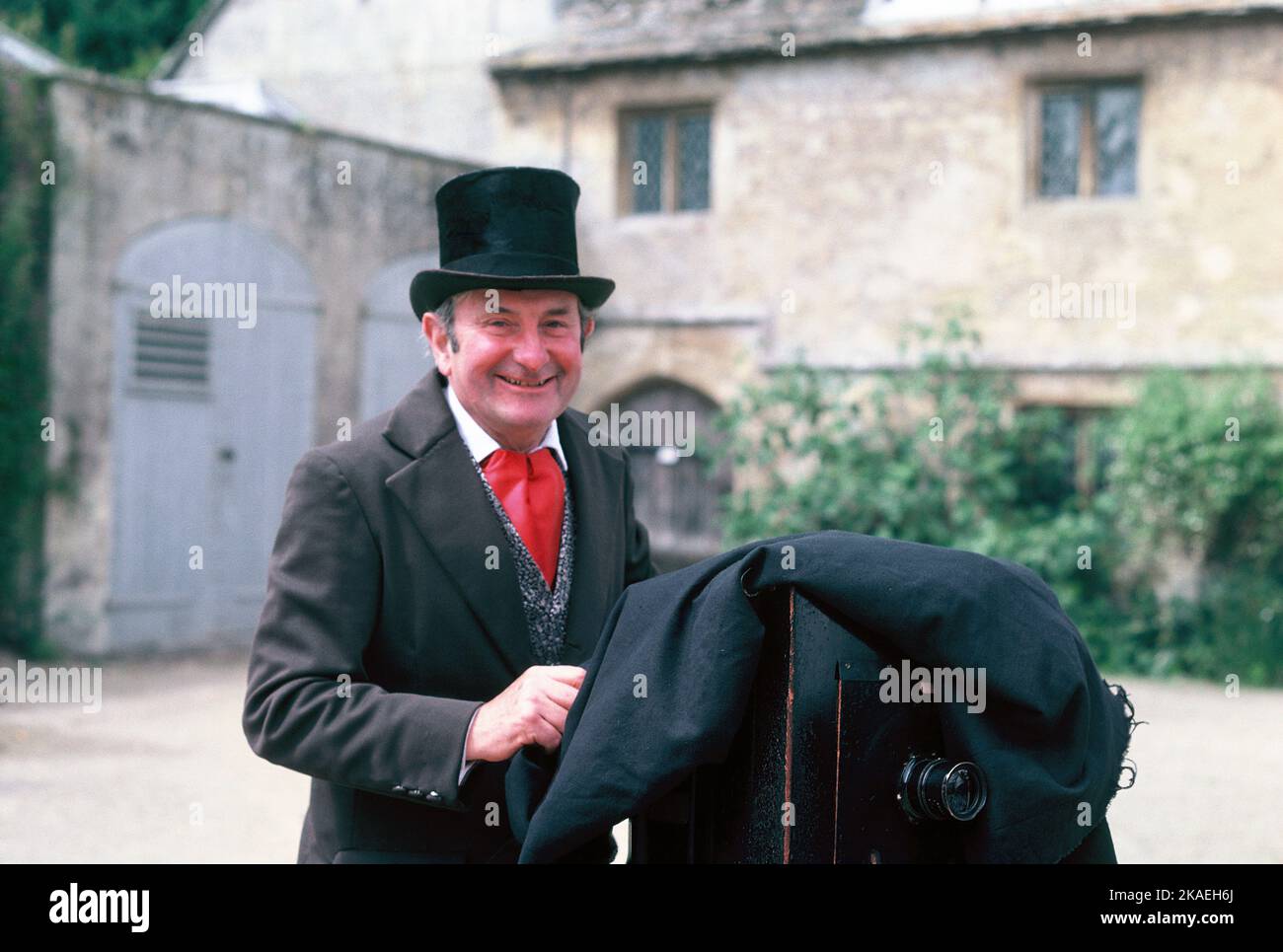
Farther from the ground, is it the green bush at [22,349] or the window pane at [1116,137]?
the window pane at [1116,137]

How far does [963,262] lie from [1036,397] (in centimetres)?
130

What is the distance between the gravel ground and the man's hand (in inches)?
154

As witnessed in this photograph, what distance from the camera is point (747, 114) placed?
13219 millimetres

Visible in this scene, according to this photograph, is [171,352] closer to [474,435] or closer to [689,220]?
[689,220]

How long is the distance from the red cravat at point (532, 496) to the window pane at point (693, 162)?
11548 millimetres

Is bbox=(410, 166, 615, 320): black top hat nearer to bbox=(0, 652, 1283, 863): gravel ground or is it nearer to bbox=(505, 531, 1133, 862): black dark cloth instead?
bbox=(505, 531, 1133, 862): black dark cloth

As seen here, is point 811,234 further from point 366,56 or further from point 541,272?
point 541,272

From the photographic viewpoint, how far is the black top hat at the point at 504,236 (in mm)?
2244

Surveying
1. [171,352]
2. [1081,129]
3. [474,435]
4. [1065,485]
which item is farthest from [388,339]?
[474,435]

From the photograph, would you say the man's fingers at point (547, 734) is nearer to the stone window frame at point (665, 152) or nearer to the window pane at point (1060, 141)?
the window pane at point (1060, 141)

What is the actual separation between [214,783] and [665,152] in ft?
27.6

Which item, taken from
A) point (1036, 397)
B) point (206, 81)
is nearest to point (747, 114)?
point (1036, 397)

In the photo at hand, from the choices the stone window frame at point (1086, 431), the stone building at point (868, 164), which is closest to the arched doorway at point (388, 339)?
the stone building at point (868, 164)
